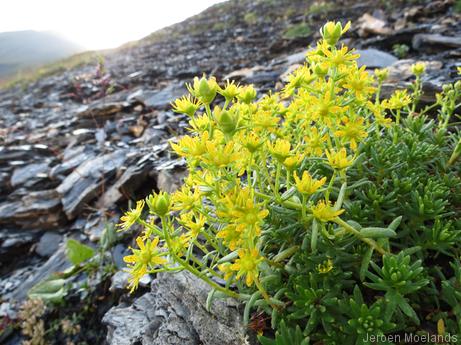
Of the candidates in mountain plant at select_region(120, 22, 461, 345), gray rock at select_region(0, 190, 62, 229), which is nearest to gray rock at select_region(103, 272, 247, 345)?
mountain plant at select_region(120, 22, 461, 345)

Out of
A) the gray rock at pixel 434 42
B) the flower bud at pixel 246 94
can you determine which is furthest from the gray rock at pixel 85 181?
the gray rock at pixel 434 42

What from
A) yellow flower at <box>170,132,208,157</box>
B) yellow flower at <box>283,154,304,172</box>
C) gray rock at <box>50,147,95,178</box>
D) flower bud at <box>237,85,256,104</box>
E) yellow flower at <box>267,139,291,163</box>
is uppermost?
flower bud at <box>237,85,256,104</box>

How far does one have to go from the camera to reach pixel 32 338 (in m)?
3.39

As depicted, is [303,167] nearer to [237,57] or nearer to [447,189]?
[447,189]

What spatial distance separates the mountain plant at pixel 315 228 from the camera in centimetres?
145

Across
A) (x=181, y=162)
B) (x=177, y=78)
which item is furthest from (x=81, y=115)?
(x=181, y=162)

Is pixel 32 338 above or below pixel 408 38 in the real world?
below

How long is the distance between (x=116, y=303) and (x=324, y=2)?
16088 mm

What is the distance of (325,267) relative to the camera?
1.63 metres

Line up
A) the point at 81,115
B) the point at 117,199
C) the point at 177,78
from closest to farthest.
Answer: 1. the point at 117,199
2. the point at 81,115
3. the point at 177,78

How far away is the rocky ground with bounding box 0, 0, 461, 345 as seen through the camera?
2510 mm

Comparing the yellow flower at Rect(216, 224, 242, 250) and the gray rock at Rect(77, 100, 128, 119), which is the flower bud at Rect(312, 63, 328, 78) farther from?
the gray rock at Rect(77, 100, 128, 119)

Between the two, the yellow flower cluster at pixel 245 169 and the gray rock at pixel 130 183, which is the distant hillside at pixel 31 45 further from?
the yellow flower cluster at pixel 245 169

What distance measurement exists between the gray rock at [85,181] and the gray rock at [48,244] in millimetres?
353
